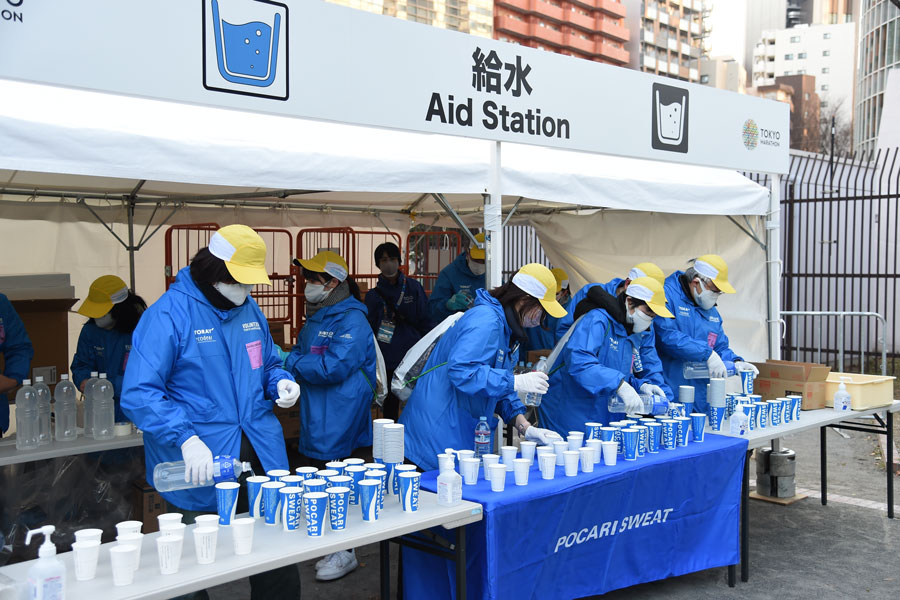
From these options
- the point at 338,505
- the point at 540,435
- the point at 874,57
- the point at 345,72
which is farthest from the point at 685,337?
the point at 874,57

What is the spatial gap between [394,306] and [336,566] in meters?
2.18

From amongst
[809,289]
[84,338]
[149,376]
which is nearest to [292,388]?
[149,376]

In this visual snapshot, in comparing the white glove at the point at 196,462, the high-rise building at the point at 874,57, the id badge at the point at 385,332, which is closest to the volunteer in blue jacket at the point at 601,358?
the id badge at the point at 385,332

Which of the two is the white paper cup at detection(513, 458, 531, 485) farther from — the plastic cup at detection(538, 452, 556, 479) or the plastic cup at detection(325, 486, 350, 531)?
the plastic cup at detection(325, 486, 350, 531)

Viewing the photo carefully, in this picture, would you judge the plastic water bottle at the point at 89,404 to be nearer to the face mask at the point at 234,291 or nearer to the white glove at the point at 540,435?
the face mask at the point at 234,291

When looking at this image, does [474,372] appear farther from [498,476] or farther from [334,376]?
[334,376]

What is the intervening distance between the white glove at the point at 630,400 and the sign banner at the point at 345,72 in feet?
4.83

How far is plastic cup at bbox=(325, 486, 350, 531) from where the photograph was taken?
2.59 metres

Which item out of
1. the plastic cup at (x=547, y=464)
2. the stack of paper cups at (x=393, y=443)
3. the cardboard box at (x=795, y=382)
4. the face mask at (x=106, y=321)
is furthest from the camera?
the cardboard box at (x=795, y=382)

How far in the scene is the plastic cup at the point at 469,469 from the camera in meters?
3.18

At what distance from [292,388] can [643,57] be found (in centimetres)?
9652

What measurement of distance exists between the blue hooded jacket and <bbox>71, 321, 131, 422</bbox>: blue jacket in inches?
93.7

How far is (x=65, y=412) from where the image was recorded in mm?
4027

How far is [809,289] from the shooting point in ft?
38.7
